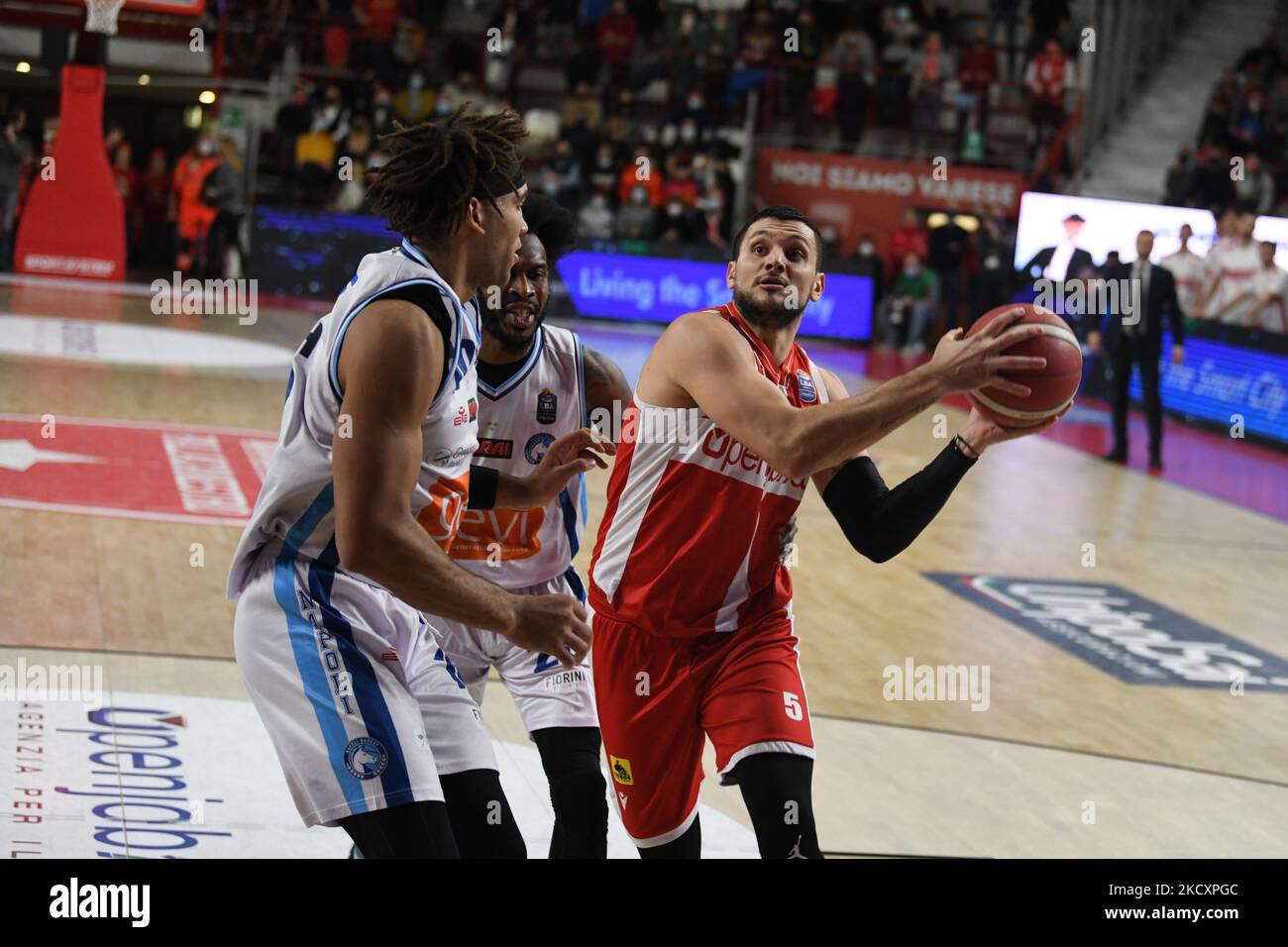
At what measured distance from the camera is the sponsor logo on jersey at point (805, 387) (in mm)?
4500

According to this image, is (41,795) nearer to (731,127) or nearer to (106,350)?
(106,350)

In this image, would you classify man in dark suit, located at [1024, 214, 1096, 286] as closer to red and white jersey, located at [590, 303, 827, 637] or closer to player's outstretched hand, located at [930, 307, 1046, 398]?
red and white jersey, located at [590, 303, 827, 637]

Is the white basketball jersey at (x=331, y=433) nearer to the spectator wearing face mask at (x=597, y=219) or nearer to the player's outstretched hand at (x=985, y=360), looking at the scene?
the player's outstretched hand at (x=985, y=360)

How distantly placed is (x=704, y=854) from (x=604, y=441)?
1677mm

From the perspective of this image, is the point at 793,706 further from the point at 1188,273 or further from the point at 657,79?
the point at 657,79

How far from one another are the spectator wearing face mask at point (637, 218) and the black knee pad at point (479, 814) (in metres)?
19.2

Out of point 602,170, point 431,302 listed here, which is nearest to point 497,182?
point 431,302

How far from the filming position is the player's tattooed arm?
4.96 m

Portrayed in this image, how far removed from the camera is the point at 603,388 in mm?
4977

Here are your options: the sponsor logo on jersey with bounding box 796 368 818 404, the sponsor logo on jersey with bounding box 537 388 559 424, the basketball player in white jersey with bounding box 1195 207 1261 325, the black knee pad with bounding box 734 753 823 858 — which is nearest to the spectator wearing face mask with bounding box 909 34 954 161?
the basketball player in white jersey with bounding box 1195 207 1261 325

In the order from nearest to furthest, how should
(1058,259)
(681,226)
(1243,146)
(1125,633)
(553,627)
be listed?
(553,627), (1125,633), (1058,259), (681,226), (1243,146)

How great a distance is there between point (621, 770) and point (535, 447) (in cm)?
109
